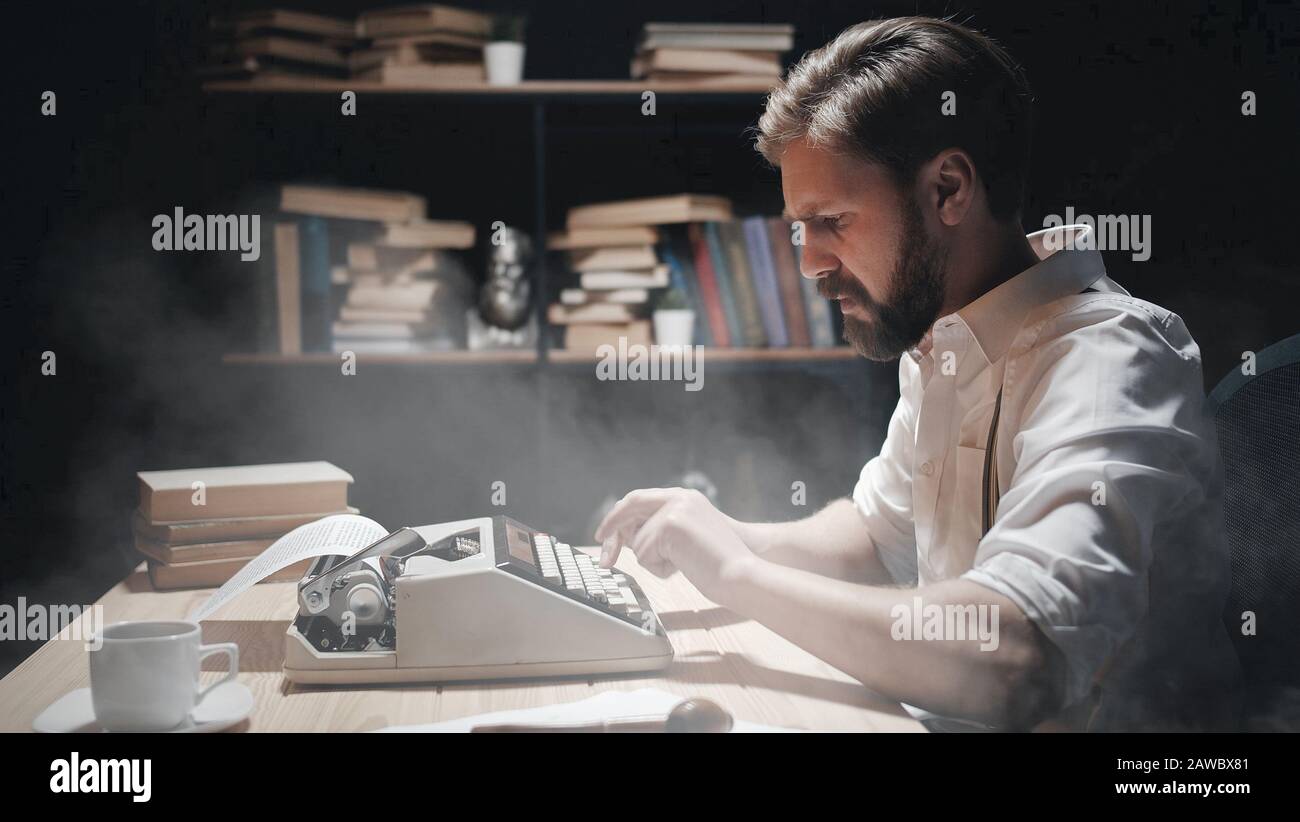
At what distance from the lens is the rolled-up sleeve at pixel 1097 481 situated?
76 centimetres

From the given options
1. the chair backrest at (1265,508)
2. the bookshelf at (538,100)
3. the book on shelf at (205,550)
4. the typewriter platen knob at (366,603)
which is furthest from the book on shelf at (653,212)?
the typewriter platen knob at (366,603)

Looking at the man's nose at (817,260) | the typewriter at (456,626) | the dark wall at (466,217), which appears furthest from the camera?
the dark wall at (466,217)

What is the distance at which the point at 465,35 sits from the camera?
190 cm

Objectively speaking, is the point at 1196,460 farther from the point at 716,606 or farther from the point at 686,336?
the point at 686,336

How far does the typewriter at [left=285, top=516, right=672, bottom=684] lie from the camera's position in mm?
840

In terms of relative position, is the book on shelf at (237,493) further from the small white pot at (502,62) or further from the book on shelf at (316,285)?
the small white pot at (502,62)

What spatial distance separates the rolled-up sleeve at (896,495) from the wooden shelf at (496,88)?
84 centimetres

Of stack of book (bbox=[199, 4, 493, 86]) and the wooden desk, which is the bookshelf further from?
the wooden desk

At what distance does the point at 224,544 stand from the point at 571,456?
1.07 m

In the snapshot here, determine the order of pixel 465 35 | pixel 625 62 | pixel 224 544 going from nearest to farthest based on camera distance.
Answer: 1. pixel 224 544
2. pixel 465 35
3. pixel 625 62

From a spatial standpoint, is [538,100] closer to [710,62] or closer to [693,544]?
[710,62]

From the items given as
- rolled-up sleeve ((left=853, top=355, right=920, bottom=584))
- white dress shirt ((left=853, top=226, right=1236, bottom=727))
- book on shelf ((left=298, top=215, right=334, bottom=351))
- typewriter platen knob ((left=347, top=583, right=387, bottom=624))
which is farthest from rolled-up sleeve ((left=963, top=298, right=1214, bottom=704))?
book on shelf ((left=298, top=215, right=334, bottom=351))
